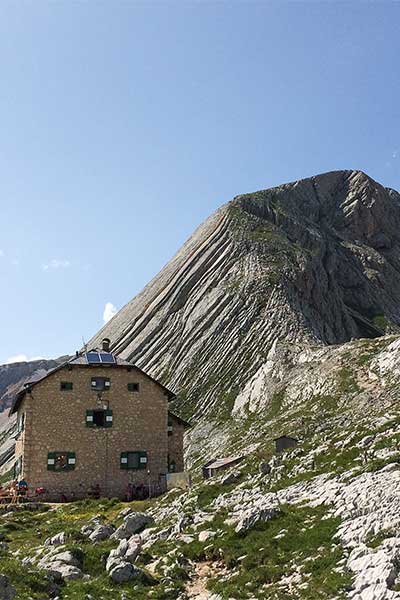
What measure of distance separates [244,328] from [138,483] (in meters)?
47.3

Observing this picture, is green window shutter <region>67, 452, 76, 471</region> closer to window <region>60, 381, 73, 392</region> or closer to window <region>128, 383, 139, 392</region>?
window <region>60, 381, 73, 392</region>

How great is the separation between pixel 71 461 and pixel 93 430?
2.80m

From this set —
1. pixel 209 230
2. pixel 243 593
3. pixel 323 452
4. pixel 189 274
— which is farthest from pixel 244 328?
pixel 243 593

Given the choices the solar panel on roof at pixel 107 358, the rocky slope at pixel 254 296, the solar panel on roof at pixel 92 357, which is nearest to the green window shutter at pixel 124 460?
the solar panel on roof at pixel 107 358

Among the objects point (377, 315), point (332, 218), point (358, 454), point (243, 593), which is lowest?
point (243, 593)

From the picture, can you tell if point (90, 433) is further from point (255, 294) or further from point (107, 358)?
point (255, 294)

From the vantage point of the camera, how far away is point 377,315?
123 metres

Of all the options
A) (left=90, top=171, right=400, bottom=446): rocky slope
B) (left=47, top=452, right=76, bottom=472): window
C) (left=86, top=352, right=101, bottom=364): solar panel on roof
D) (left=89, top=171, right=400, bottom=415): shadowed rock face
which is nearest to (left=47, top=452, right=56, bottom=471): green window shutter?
(left=47, top=452, right=76, bottom=472): window

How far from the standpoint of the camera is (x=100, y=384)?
4794 cm

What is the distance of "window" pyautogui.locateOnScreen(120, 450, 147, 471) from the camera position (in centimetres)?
4672

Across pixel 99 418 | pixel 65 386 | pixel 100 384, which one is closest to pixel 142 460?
pixel 99 418

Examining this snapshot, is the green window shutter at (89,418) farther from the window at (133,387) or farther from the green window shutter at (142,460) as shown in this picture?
the green window shutter at (142,460)

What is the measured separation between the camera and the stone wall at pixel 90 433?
4547cm

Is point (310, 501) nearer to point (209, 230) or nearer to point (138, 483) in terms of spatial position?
point (138, 483)
